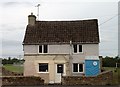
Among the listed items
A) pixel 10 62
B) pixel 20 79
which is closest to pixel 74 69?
pixel 20 79

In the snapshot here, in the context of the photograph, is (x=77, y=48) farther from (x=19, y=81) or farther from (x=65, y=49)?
(x=19, y=81)

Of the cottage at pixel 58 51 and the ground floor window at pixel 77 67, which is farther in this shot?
the ground floor window at pixel 77 67

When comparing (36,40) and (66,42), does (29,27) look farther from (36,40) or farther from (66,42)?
(66,42)

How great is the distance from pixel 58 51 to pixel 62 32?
2842mm

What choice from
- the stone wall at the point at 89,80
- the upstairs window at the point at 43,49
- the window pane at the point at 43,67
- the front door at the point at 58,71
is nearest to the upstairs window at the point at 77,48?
the front door at the point at 58,71

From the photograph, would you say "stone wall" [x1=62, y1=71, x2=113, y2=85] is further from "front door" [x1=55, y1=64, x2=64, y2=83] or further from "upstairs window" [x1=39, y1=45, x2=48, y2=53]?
"upstairs window" [x1=39, y1=45, x2=48, y2=53]

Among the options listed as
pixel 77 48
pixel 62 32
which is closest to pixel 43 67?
pixel 77 48

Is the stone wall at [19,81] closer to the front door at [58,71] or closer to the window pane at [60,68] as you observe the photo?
the front door at [58,71]

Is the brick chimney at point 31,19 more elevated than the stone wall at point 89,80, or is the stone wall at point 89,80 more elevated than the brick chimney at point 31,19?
the brick chimney at point 31,19

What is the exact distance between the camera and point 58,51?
37.7 m

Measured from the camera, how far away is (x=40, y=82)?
95.0 feet

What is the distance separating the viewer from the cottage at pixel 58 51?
36.8 m

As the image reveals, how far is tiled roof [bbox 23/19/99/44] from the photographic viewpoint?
37938 mm

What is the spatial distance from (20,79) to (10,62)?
7149 centimetres
